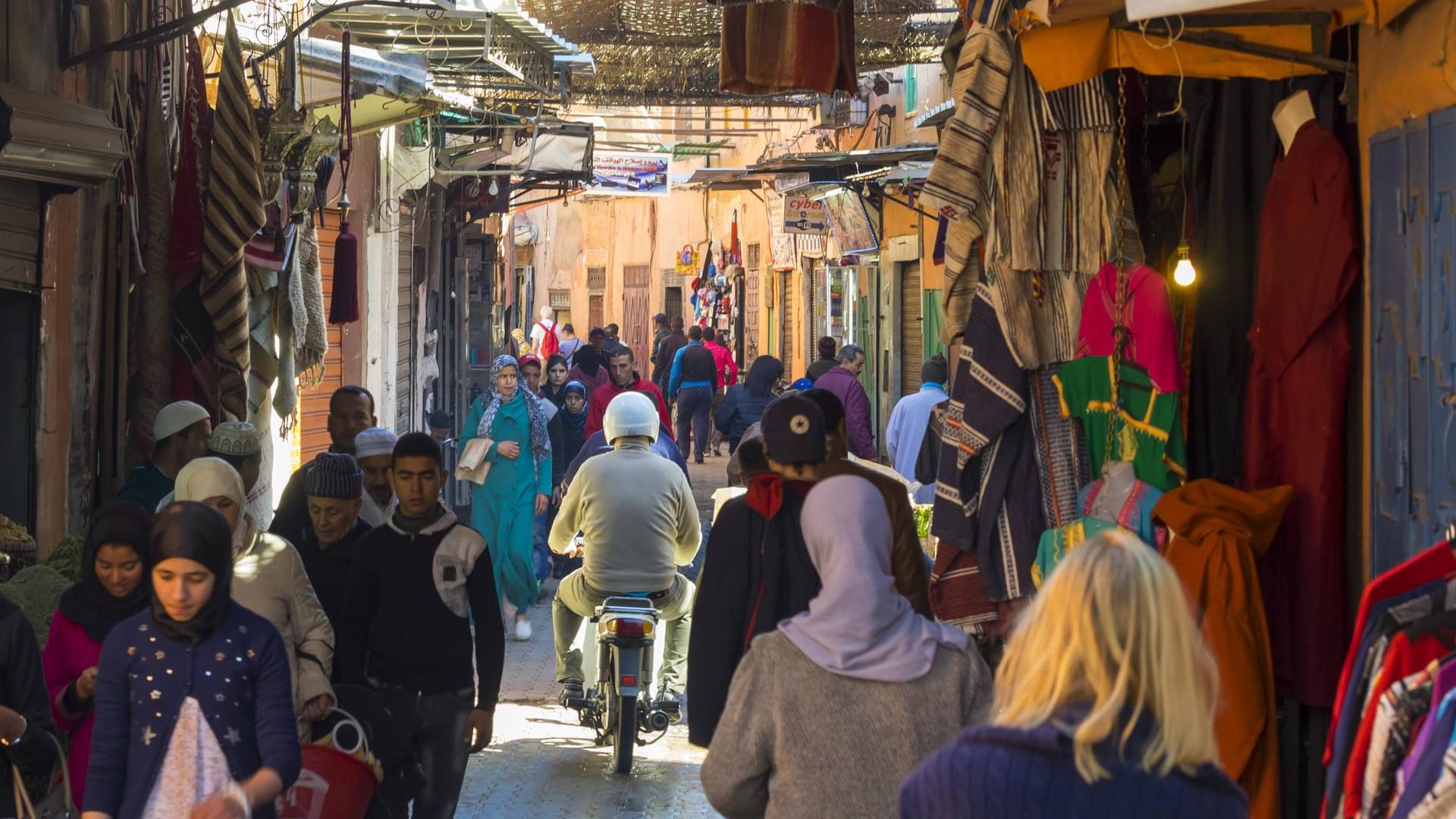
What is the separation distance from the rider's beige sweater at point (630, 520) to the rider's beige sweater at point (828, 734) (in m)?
4.31

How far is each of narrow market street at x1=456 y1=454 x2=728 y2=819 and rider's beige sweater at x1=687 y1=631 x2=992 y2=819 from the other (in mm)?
3645

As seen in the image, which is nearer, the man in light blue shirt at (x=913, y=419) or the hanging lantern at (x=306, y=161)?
the hanging lantern at (x=306, y=161)

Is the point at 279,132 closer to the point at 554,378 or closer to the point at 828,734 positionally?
the point at 828,734

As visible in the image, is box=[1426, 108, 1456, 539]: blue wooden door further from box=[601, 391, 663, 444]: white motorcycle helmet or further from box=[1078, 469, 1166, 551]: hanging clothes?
box=[601, 391, 663, 444]: white motorcycle helmet

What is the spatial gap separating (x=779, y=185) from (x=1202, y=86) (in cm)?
1425

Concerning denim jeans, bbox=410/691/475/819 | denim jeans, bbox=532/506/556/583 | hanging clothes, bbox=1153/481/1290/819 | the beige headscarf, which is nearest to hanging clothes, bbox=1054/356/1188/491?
hanging clothes, bbox=1153/481/1290/819

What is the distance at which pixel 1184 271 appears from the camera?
5555 mm

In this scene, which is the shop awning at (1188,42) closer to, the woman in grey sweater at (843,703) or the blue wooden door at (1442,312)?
the blue wooden door at (1442,312)

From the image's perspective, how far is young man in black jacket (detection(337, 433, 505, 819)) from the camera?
5.44 metres

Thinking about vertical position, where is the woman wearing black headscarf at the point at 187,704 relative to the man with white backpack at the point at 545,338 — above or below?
below

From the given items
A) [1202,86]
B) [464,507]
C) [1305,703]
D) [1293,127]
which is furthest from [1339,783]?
[464,507]

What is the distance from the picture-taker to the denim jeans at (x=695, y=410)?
2139 cm

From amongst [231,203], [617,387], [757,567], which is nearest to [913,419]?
[617,387]

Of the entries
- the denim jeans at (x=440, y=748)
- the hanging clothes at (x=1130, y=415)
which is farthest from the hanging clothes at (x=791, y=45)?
the denim jeans at (x=440, y=748)
